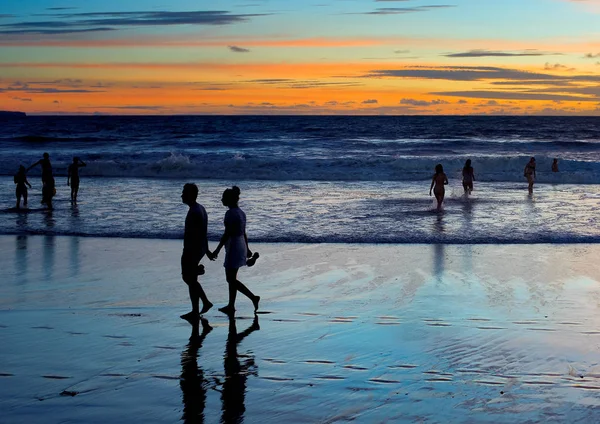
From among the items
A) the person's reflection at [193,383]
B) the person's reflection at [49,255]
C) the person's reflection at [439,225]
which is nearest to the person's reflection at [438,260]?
the person's reflection at [439,225]

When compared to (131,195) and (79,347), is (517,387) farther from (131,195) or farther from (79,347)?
(131,195)

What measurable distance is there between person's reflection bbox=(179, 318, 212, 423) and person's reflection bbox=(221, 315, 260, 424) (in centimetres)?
18

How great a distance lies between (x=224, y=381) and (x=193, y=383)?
270 millimetres

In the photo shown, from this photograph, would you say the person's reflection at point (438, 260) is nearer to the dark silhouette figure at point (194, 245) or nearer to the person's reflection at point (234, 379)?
the dark silhouette figure at point (194, 245)

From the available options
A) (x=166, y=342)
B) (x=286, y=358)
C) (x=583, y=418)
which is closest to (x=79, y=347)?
(x=166, y=342)

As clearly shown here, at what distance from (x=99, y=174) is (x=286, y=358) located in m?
37.0

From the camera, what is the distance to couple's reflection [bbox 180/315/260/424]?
592 centimetres

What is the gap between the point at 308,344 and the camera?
25.7 ft

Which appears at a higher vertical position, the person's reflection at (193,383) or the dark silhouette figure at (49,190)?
the dark silhouette figure at (49,190)

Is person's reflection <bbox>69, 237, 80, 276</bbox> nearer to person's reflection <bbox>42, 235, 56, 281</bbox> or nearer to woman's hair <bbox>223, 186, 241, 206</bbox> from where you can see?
person's reflection <bbox>42, 235, 56, 281</bbox>

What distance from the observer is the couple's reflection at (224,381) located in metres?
5.92

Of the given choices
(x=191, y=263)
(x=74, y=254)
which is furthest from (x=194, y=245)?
(x=74, y=254)

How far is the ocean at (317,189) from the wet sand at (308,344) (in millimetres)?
4720

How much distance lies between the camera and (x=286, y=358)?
24.2 feet
